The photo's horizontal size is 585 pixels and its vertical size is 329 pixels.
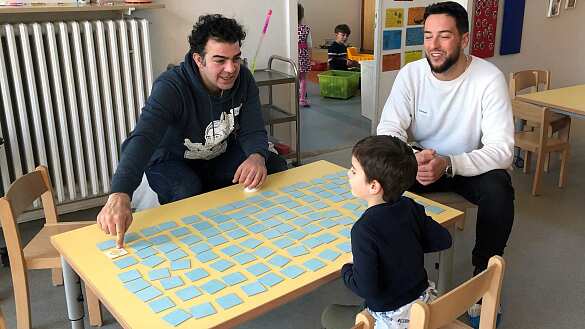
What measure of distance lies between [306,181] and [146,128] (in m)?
0.60

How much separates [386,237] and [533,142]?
2636mm

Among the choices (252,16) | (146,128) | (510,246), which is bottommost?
(510,246)

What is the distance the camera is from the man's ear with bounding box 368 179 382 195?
1.33m

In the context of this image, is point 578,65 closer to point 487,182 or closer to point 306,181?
point 487,182

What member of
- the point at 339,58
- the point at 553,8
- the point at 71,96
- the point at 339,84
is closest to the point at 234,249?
the point at 71,96

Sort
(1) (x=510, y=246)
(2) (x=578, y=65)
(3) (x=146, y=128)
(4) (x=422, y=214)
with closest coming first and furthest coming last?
1. (4) (x=422, y=214)
2. (3) (x=146, y=128)
3. (1) (x=510, y=246)
4. (2) (x=578, y=65)

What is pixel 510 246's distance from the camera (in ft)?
9.18

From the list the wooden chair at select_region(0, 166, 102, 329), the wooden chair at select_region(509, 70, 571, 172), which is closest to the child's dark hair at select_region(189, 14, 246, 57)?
the wooden chair at select_region(0, 166, 102, 329)

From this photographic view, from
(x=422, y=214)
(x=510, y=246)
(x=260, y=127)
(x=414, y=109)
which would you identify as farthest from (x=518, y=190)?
(x=422, y=214)

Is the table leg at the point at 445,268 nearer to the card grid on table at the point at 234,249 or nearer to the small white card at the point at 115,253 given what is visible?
the card grid on table at the point at 234,249

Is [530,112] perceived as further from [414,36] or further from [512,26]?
[512,26]

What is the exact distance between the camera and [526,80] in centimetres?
392

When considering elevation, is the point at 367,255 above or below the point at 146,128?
below

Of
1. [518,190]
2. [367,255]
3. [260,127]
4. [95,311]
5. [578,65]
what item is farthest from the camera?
[578,65]
